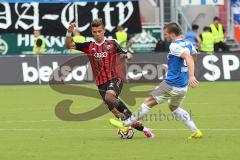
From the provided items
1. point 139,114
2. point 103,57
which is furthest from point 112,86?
point 139,114

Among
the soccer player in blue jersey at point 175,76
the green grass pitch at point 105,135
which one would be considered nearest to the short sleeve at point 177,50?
the soccer player in blue jersey at point 175,76

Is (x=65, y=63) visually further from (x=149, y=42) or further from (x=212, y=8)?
(x=212, y=8)

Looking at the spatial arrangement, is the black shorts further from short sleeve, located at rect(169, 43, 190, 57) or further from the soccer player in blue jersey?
short sleeve, located at rect(169, 43, 190, 57)

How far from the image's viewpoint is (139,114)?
1399 centimetres

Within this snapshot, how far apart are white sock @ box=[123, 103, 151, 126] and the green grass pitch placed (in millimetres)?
343

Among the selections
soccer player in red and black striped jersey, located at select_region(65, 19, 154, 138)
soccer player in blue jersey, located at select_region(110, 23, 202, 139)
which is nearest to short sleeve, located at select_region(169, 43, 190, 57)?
soccer player in blue jersey, located at select_region(110, 23, 202, 139)

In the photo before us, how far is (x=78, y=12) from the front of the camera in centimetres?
3450

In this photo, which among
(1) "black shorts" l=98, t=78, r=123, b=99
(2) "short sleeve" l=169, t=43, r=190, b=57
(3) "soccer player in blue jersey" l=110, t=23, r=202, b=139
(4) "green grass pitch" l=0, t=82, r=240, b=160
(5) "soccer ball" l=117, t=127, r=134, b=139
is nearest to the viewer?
(4) "green grass pitch" l=0, t=82, r=240, b=160

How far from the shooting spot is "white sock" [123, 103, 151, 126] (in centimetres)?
1395

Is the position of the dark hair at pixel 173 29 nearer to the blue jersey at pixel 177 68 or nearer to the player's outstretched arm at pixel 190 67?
the blue jersey at pixel 177 68

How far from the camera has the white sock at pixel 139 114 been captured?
549 inches

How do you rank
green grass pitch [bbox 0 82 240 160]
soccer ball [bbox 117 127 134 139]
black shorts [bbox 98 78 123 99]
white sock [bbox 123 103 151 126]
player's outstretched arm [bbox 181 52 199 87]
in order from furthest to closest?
black shorts [bbox 98 78 123 99]
soccer ball [bbox 117 127 134 139]
white sock [bbox 123 103 151 126]
player's outstretched arm [bbox 181 52 199 87]
green grass pitch [bbox 0 82 240 160]

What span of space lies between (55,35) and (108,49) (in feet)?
66.4

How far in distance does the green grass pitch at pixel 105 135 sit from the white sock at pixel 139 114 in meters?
0.34
